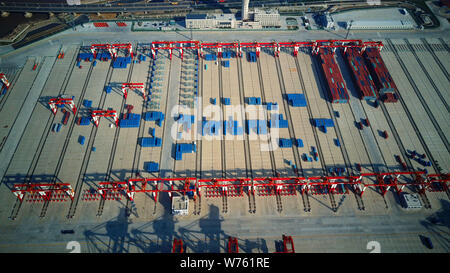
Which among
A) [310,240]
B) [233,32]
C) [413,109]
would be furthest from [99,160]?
[413,109]

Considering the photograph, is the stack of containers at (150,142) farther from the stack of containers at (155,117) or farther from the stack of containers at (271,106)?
the stack of containers at (271,106)

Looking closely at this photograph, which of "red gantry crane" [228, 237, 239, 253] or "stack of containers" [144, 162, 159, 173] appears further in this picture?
"stack of containers" [144, 162, 159, 173]

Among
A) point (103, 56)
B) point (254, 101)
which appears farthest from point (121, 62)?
point (254, 101)

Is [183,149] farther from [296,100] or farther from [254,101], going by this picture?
[296,100]

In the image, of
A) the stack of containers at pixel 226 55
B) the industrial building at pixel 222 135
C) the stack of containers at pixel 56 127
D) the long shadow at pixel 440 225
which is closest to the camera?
the long shadow at pixel 440 225

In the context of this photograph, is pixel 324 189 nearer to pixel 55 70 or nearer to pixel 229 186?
pixel 229 186

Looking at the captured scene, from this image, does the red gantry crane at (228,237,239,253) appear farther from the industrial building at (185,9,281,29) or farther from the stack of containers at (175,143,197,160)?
the industrial building at (185,9,281,29)

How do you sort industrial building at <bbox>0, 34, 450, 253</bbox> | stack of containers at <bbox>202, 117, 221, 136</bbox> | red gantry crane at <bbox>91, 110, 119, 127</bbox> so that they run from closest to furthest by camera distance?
1. industrial building at <bbox>0, 34, 450, 253</bbox>
2. red gantry crane at <bbox>91, 110, 119, 127</bbox>
3. stack of containers at <bbox>202, 117, 221, 136</bbox>

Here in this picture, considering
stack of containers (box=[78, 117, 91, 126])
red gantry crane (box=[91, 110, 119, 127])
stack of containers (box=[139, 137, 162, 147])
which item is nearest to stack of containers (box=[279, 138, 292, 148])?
stack of containers (box=[139, 137, 162, 147])

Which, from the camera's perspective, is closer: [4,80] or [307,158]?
[307,158]

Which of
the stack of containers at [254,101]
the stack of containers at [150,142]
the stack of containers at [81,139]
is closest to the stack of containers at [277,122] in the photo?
the stack of containers at [254,101]
